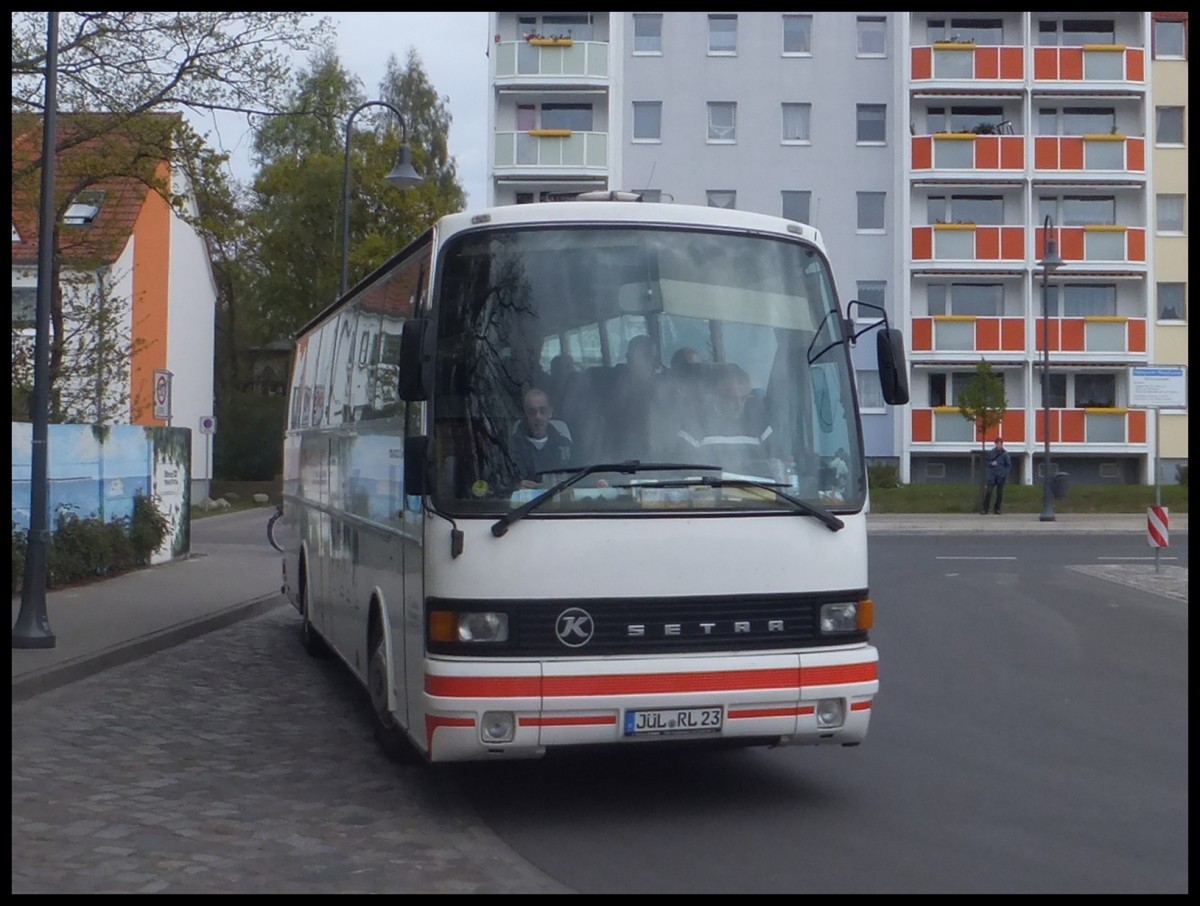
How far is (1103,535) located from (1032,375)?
1981cm

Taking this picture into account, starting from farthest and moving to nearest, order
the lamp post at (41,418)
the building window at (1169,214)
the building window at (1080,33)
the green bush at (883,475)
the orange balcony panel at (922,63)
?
the building window at (1080,33) < the building window at (1169,214) < the orange balcony panel at (922,63) < the green bush at (883,475) < the lamp post at (41,418)

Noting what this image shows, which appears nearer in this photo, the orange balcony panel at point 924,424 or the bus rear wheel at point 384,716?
the bus rear wheel at point 384,716

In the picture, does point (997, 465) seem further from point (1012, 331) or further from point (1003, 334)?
point (1012, 331)

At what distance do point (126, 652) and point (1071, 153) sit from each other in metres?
43.2

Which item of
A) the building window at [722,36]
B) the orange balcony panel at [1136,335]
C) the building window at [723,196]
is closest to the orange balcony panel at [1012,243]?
the orange balcony panel at [1136,335]

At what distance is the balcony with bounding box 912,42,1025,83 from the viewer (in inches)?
1967

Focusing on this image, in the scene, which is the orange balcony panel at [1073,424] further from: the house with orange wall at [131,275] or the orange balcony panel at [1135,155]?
the house with orange wall at [131,275]

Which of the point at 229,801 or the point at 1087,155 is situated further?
the point at 1087,155

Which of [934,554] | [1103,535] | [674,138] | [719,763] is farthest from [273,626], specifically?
[674,138]

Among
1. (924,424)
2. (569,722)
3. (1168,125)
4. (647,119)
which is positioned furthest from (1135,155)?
(569,722)

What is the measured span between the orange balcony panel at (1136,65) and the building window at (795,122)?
33.9 feet

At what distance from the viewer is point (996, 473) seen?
36.8m

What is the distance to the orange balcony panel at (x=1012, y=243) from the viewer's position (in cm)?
4975

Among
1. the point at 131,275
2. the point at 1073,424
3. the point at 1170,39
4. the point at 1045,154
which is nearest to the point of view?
the point at 131,275
